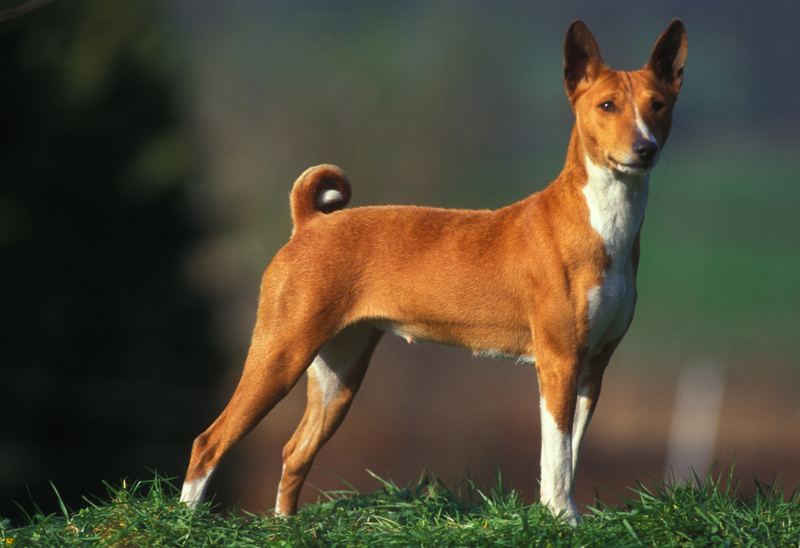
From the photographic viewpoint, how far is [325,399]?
10.9ft

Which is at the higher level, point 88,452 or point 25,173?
point 25,173

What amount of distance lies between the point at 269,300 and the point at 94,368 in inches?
83.6

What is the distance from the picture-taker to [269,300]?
3068 millimetres

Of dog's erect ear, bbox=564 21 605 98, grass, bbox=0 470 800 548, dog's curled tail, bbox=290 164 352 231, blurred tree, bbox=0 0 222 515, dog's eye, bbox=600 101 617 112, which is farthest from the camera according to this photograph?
blurred tree, bbox=0 0 222 515

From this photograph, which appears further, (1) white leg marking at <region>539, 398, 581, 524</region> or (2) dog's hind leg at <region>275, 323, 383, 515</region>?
(2) dog's hind leg at <region>275, 323, 383, 515</region>

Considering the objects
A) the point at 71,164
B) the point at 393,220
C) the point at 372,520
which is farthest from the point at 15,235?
the point at 372,520

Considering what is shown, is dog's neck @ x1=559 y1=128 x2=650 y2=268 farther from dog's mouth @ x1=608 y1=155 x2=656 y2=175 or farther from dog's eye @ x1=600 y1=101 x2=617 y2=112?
dog's eye @ x1=600 y1=101 x2=617 y2=112

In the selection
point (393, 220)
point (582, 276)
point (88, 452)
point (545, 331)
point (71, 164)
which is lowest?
point (88, 452)

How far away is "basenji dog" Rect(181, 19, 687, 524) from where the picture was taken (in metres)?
2.68

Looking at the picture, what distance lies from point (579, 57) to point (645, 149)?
592mm

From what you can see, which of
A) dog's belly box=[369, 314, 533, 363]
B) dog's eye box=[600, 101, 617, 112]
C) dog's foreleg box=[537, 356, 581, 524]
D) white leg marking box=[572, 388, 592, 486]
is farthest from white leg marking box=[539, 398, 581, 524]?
dog's eye box=[600, 101, 617, 112]

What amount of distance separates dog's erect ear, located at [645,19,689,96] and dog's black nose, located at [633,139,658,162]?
52 centimetres

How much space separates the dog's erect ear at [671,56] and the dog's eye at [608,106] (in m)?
0.34

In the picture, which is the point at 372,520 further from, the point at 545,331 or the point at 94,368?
the point at 94,368
